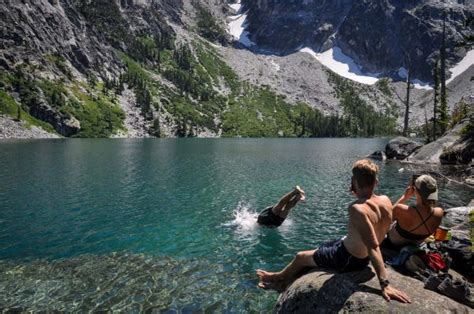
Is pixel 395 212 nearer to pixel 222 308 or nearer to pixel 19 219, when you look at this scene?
pixel 222 308

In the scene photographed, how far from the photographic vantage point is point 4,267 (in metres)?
17.2

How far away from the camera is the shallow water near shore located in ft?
46.7

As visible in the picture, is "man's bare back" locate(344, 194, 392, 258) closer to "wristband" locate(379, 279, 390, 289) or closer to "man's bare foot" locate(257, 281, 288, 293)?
"wristband" locate(379, 279, 390, 289)

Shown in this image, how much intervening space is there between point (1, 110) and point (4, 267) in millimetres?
164105

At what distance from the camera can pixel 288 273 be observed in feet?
38.9

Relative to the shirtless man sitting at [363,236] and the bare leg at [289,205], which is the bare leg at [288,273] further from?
the bare leg at [289,205]

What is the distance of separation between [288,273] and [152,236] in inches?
497

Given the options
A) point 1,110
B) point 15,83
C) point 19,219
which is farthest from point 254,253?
point 15,83

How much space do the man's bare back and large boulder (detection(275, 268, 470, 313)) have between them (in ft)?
2.62

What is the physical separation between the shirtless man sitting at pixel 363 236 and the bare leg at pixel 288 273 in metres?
0.19

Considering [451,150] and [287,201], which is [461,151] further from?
[287,201]

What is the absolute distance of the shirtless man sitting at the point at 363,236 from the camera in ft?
28.7

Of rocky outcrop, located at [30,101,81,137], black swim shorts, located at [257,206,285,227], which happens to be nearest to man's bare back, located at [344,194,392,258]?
black swim shorts, located at [257,206,285,227]

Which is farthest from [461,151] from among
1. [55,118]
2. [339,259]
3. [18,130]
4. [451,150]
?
[55,118]
